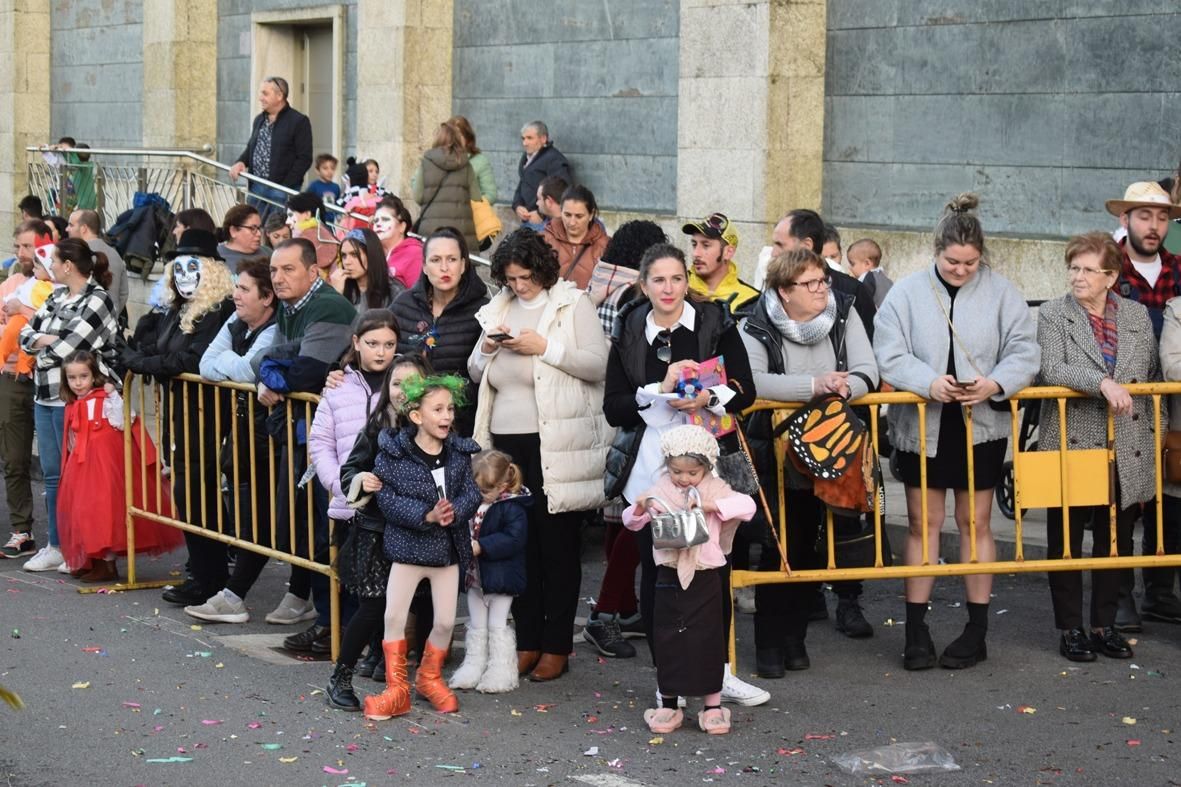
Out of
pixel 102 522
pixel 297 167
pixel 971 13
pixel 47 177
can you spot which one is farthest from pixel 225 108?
pixel 102 522

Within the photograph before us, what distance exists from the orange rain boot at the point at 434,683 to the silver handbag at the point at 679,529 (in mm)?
1031

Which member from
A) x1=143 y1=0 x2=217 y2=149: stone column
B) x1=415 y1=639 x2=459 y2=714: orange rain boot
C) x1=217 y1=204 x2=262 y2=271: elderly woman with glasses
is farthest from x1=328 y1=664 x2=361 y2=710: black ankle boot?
x1=143 y1=0 x2=217 y2=149: stone column

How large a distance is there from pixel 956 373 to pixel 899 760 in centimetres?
200

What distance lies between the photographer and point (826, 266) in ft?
26.5

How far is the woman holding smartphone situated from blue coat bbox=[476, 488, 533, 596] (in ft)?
5.50

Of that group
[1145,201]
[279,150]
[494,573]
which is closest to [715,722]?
[494,573]

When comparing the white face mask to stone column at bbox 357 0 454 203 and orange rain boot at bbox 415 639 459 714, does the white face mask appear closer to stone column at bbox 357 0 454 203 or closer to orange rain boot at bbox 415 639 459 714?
orange rain boot at bbox 415 639 459 714

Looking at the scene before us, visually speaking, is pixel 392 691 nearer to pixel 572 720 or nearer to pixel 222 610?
pixel 572 720

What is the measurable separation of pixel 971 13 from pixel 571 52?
507 centimetres

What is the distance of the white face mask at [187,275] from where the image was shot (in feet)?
32.3

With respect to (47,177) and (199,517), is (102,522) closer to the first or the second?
(199,517)

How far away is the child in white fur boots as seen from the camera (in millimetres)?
7836

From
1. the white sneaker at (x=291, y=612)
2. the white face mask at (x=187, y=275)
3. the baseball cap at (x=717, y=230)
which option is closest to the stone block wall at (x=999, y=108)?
the baseball cap at (x=717, y=230)

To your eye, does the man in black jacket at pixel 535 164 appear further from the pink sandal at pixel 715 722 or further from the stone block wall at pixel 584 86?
the pink sandal at pixel 715 722
